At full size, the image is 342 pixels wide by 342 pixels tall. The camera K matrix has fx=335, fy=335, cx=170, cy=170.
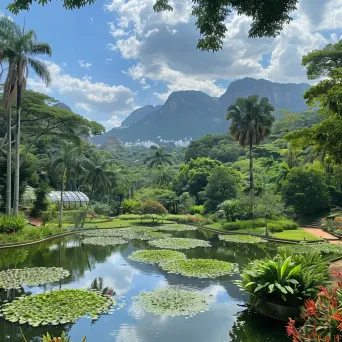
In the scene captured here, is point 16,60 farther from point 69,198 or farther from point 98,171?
point 69,198

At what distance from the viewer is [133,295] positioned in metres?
11.2

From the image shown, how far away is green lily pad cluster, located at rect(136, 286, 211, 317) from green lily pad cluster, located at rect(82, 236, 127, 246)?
1107cm

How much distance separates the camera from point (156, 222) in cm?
3650

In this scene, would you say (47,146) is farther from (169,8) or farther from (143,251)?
(169,8)

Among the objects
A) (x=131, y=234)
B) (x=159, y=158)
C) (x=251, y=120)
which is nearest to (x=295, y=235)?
(x=251, y=120)

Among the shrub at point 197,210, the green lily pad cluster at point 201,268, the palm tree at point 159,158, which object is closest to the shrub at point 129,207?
the shrub at point 197,210

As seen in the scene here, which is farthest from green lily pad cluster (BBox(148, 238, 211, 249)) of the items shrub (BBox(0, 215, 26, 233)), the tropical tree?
the tropical tree

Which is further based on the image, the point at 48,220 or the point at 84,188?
the point at 84,188

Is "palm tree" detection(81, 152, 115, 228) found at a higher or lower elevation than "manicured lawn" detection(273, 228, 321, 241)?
higher

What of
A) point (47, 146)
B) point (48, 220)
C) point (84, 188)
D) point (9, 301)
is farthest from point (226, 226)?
point (47, 146)

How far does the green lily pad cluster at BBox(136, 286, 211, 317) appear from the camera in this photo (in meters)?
9.70

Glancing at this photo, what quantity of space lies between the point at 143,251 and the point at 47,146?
→ 42965 mm

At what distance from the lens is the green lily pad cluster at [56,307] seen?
8.68m

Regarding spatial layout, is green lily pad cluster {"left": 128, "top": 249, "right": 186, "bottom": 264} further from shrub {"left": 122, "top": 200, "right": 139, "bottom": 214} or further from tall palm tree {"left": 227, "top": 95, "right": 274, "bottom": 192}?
shrub {"left": 122, "top": 200, "right": 139, "bottom": 214}
